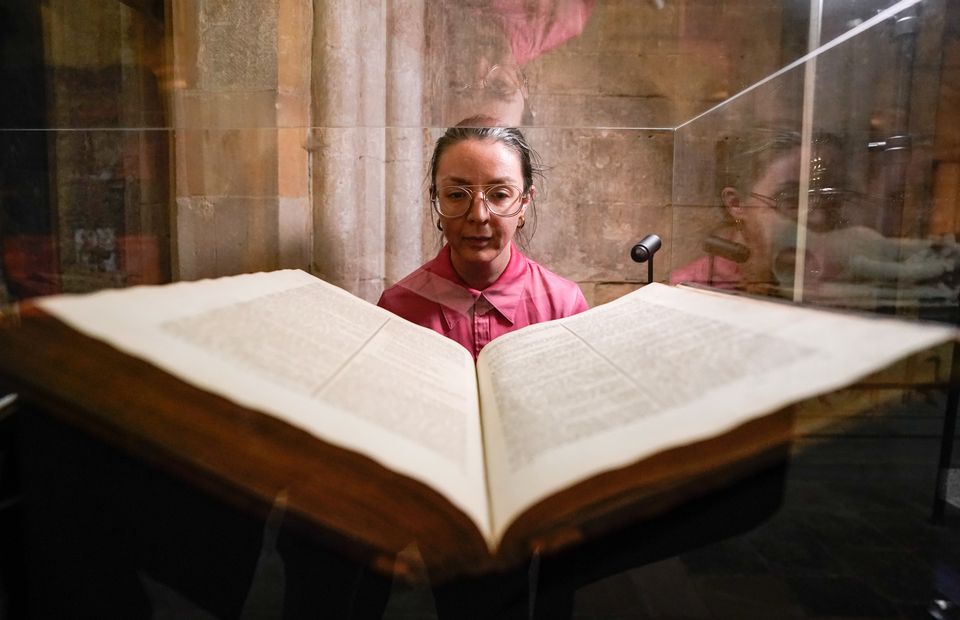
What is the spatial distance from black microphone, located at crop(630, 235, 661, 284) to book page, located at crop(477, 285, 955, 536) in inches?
18.8

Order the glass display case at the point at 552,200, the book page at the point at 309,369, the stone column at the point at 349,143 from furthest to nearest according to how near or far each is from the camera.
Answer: the stone column at the point at 349,143, the glass display case at the point at 552,200, the book page at the point at 309,369

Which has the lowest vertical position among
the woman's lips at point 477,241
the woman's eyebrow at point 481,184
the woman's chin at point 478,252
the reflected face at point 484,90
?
the woman's chin at point 478,252

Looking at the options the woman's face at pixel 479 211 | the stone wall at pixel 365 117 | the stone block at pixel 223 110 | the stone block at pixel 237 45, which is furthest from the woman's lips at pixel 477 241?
the stone block at pixel 237 45

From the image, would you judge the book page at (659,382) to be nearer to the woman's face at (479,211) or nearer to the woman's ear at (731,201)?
the woman's face at (479,211)

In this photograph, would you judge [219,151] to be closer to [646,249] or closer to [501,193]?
[501,193]

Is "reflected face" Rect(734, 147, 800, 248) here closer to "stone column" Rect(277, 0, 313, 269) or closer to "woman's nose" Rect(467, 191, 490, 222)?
"woman's nose" Rect(467, 191, 490, 222)

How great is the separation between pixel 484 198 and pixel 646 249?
46 centimetres

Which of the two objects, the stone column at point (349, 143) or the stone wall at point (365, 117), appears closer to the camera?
the stone wall at point (365, 117)

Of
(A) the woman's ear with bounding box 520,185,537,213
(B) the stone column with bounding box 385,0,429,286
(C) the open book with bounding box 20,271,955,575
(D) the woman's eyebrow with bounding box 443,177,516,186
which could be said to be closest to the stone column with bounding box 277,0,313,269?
(B) the stone column with bounding box 385,0,429,286

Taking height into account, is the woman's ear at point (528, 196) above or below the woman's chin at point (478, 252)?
above

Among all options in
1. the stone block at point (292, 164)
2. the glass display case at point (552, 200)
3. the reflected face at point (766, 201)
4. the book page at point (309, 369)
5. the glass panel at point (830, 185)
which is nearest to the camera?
the book page at point (309, 369)

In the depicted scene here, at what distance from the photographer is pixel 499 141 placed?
3.88 ft

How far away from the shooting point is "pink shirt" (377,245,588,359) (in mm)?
1168

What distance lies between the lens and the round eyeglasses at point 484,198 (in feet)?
3.66
